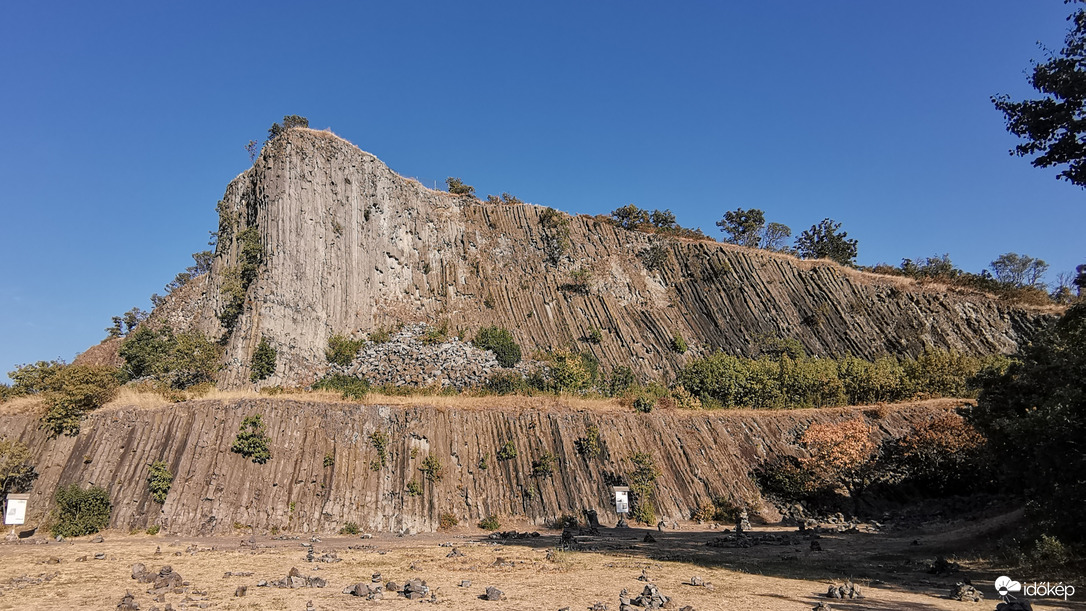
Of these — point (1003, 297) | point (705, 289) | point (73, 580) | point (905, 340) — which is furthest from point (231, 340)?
point (1003, 297)

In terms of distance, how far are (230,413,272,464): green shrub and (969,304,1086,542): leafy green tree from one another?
26.4m

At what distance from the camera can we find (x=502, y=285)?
5003 centimetres

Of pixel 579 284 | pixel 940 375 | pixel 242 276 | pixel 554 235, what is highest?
pixel 554 235

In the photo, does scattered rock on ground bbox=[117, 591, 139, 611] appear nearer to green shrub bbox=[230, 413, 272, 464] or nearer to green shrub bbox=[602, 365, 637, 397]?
green shrub bbox=[230, 413, 272, 464]

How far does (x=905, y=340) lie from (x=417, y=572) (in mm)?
41053

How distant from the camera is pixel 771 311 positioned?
48469 millimetres

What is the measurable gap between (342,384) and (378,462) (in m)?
10.8

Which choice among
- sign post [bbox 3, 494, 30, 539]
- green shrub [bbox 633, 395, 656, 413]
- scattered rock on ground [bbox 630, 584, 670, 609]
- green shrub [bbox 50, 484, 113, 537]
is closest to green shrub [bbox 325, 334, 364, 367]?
green shrub [bbox 50, 484, 113, 537]

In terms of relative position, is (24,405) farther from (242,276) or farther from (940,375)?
(940,375)

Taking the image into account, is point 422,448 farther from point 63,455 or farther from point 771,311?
point 771,311

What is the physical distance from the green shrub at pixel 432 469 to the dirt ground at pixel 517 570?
3235 mm

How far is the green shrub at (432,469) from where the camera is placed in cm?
2830

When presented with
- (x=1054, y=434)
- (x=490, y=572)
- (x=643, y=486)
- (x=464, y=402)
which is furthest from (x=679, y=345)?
(x=490, y=572)
